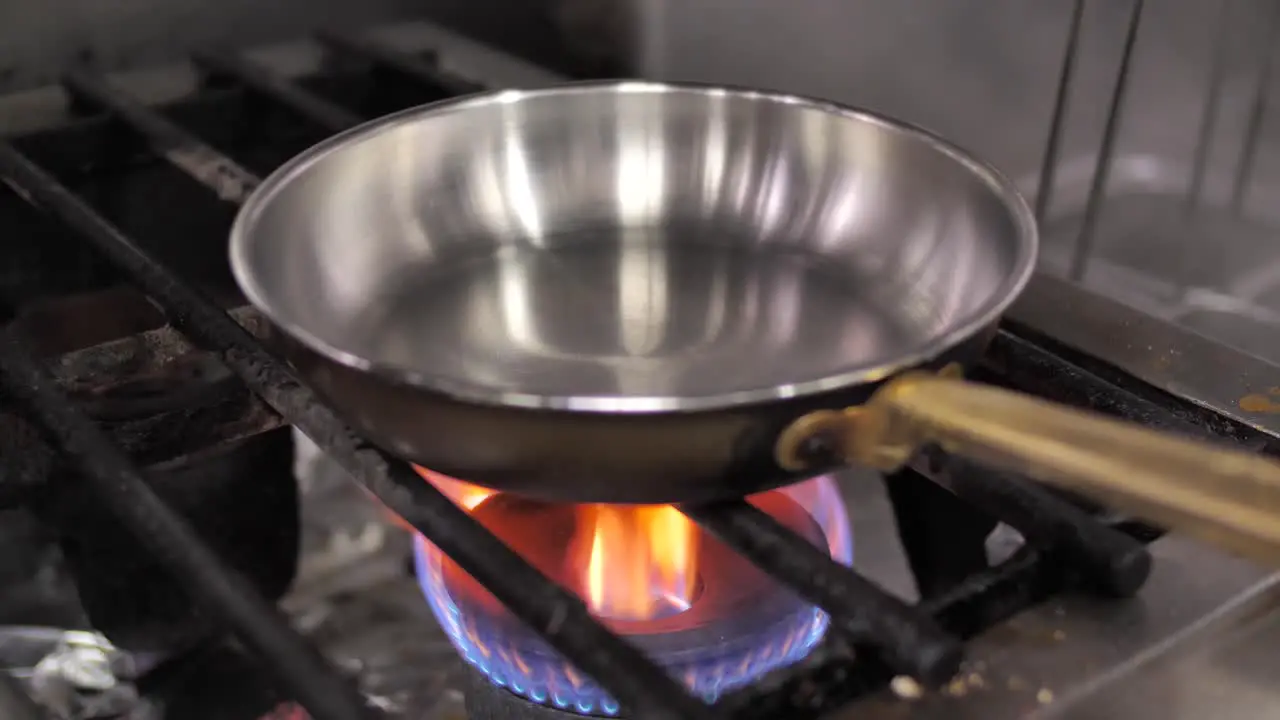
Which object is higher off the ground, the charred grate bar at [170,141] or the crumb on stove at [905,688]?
the charred grate bar at [170,141]

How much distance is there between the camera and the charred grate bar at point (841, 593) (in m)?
0.26

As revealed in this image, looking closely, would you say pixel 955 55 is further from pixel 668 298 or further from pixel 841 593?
pixel 841 593

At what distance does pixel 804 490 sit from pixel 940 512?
6cm

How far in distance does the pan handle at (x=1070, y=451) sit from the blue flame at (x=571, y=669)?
0.29ft

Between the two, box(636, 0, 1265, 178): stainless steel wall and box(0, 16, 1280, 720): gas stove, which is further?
box(636, 0, 1265, 178): stainless steel wall

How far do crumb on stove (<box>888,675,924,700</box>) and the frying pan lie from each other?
0.16 feet

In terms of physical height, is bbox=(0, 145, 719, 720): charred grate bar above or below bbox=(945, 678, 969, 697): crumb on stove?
above

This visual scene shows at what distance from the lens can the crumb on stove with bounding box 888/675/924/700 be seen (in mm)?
281

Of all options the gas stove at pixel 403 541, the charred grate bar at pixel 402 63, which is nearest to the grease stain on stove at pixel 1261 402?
the gas stove at pixel 403 541

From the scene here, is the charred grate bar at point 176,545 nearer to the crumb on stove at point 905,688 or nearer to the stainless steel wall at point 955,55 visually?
the crumb on stove at point 905,688

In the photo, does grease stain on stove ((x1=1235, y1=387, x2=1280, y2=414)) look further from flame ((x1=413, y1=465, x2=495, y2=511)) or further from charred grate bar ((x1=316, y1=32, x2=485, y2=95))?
charred grate bar ((x1=316, y1=32, x2=485, y2=95))

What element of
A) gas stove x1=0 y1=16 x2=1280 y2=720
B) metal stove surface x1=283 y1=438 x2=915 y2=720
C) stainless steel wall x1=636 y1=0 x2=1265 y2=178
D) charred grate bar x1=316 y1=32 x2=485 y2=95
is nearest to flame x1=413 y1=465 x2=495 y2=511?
gas stove x1=0 y1=16 x2=1280 y2=720

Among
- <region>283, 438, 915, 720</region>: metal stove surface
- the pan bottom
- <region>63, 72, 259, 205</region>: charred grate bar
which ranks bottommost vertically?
<region>283, 438, 915, 720</region>: metal stove surface

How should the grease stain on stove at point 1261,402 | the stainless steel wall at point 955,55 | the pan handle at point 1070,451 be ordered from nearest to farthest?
the pan handle at point 1070,451, the grease stain on stove at point 1261,402, the stainless steel wall at point 955,55
